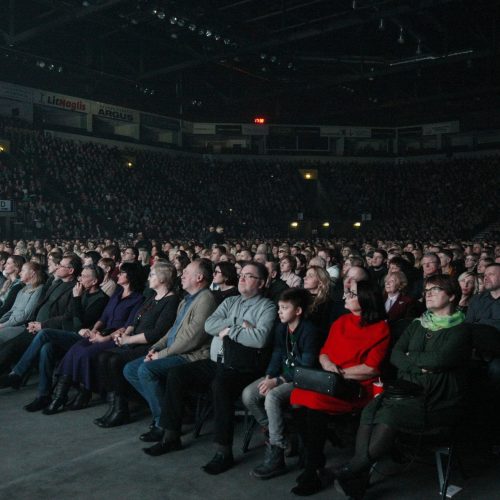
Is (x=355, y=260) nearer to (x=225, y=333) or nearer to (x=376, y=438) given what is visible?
(x=225, y=333)

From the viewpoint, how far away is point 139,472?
3994 mm

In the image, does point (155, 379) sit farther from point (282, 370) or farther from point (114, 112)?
point (114, 112)

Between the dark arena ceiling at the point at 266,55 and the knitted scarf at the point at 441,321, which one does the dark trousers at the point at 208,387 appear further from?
the dark arena ceiling at the point at 266,55

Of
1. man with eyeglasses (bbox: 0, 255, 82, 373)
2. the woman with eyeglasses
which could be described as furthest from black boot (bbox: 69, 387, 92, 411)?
the woman with eyeglasses

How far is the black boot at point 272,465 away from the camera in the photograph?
12.8 ft

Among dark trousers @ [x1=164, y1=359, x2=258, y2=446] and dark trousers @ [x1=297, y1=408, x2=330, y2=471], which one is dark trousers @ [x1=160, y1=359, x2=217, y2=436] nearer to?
dark trousers @ [x1=164, y1=359, x2=258, y2=446]

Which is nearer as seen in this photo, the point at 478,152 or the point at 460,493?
the point at 460,493

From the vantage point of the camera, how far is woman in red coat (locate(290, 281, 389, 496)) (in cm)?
375

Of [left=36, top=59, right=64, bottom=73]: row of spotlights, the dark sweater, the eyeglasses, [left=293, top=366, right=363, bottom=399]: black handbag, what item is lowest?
[left=293, top=366, right=363, bottom=399]: black handbag

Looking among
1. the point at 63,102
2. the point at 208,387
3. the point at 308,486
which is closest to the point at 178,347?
the point at 208,387

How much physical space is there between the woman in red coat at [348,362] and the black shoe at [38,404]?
8.82 feet

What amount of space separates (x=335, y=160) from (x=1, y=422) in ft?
121

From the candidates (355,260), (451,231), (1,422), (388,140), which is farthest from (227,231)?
(1,422)

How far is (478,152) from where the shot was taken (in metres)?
36.8
